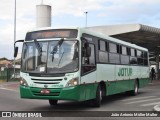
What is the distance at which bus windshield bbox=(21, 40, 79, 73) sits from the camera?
1432 cm

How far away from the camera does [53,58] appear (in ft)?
47.2

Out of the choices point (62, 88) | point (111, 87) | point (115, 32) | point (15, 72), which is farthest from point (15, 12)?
point (62, 88)

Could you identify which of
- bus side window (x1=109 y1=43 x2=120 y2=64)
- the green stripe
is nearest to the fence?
bus side window (x1=109 y1=43 x2=120 y2=64)

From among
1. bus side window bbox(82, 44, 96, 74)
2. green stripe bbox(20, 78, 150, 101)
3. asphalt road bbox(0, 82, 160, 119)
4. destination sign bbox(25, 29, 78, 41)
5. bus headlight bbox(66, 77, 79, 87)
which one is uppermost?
destination sign bbox(25, 29, 78, 41)

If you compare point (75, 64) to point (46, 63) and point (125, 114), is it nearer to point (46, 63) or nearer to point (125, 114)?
point (46, 63)

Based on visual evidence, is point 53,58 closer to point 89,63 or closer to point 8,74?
point 89,63

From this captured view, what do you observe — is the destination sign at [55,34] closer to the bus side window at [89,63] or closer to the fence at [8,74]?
the bus side window at [89,63]

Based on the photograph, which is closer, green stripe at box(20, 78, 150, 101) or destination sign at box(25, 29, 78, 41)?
green stripe at box(20, 78, 150, 101)

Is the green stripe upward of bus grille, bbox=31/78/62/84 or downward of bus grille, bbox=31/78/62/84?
downward

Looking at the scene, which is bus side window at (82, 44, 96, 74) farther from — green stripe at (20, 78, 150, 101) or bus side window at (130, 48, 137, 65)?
bus side window at (130, 48, 137, 65)

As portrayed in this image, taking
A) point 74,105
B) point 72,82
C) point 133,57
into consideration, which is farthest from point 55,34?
point 133,57

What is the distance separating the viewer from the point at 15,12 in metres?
57.9

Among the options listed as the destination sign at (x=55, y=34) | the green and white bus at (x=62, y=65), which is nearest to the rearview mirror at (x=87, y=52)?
the green and white bus at (x=62, y=65)

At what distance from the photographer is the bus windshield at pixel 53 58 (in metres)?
14.3
